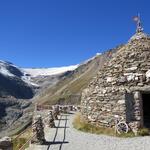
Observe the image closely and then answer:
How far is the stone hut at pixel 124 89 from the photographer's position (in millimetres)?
26359

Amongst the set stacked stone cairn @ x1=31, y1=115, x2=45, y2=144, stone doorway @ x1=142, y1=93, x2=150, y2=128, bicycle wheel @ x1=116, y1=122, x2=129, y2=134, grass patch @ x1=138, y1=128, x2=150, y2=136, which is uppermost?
stone doorway @ x1=142, y1=93, x2=150, y2=128

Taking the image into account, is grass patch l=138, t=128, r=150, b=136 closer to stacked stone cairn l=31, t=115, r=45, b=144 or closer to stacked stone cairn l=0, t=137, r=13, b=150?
stacked stone cairn l=31, t=115, r=45, b=144

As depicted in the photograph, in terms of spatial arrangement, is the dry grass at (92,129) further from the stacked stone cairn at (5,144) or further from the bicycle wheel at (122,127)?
the stacked stone cairn at (5,144)

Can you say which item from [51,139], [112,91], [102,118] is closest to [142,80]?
[112,91]

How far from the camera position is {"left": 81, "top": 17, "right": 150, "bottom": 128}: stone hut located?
26359mm

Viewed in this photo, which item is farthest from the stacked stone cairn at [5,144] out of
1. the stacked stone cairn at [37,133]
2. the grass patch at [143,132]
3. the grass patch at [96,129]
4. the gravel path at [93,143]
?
the grass patch at [143,132]

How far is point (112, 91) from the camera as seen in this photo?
2736cm

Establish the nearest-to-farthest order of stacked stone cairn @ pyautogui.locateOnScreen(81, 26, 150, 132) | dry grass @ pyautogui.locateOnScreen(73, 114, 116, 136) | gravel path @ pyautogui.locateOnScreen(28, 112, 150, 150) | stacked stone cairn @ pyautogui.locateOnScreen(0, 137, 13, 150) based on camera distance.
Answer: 1. stacked stone cairn @ pyautogui.locateOnScreen(0, 137, 13, 150)
2. gravel path @ pyautogui.locateOnScreen(28, 112, 150, 150)
3. stacked stone cairn @ pyautogui.locateOnScreen(81, 26, 150, 132)
4. dry grass @ pyautogui.locateOnScreen(73, 114, 116, 136)

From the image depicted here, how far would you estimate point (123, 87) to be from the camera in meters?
27.4

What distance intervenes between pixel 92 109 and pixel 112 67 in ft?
12.7

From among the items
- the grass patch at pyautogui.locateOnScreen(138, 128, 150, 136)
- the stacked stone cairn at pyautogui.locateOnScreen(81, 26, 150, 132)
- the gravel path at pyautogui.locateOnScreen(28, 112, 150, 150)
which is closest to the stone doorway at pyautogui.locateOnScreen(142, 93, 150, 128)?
the grass patch at pyautogui.locateOnScreen(138, 128, 150, 136)

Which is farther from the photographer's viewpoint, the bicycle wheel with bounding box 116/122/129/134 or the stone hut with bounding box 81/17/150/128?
the stone hut with bounding box 81/17/150/128

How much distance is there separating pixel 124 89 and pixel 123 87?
68cm

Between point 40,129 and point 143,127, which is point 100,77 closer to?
point 143,127
